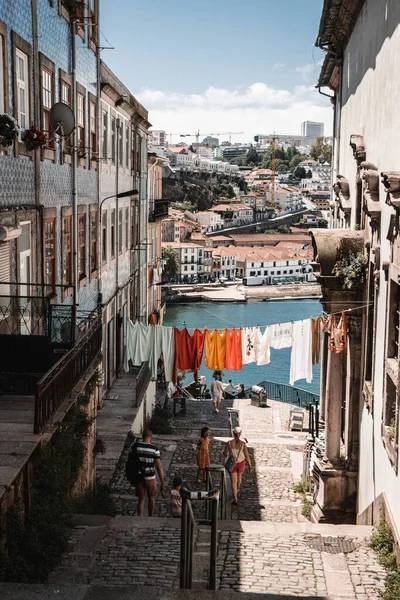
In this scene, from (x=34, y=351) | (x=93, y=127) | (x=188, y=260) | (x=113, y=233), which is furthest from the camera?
(x=188, y=260)

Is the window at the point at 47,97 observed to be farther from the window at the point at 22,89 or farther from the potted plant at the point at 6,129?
the potted plant at the point at 6,129

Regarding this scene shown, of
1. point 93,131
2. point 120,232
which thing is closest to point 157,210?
point 120,232

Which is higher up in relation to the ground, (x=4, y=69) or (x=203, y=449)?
(x=4, y=69)

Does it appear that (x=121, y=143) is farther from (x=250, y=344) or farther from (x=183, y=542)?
(x=183, y=542)

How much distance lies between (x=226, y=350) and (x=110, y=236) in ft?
15.1

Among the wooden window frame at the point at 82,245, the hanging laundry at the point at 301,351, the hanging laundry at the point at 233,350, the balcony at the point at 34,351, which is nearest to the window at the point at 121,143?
the wooden window frame at the point at 82,245

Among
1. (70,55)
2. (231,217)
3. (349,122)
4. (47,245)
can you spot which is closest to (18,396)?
(47,245)

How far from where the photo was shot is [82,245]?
1686 cm

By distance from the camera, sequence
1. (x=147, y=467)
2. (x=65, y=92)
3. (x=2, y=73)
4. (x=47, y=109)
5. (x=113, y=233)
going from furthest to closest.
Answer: (x=113, y=233)
(x=65, y=92)
(x=47, y=109)
(x=147, y=467)
(x=2, y=73)

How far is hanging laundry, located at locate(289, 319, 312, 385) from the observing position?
19.9 metres

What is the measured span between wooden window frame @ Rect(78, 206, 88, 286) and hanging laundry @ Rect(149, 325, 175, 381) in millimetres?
4365

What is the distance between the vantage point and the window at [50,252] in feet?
43.0

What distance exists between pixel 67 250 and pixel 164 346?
665 centimetres

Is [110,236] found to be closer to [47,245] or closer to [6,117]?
[47,245]
